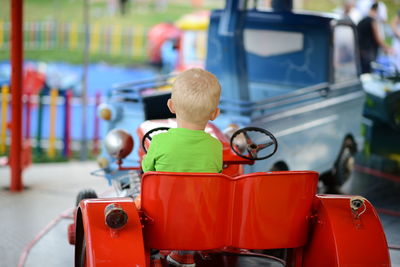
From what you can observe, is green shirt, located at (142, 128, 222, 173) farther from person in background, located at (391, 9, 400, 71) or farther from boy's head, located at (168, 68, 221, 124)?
person in background, located at (391, 9, 400, 71)

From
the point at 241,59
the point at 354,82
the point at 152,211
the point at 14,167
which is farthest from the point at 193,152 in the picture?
the point at 354,82

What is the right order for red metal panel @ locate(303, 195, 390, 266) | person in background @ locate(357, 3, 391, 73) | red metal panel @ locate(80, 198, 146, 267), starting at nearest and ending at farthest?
red metal panel @ locate(80, 198, 146, 267)
red metal panel @ locate(303, 195, 390, 266)
person in background @ locate(357, 3, 391, 73)

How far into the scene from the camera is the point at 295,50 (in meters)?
6.20

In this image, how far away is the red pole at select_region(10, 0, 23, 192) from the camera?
5434 mm

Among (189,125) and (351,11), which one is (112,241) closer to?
(189,125)

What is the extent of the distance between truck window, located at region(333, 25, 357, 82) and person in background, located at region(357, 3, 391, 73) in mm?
868

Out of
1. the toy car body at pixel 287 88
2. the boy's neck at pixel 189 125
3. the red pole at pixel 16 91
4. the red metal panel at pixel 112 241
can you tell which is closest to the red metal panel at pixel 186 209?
the red metal panel at pixel 112 241

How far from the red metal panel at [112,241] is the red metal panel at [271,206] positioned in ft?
1.52

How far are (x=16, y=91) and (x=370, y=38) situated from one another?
4.36 metres

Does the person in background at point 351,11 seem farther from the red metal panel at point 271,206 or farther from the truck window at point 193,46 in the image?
the red metal panel at point 271,206

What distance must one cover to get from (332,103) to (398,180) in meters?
1.31

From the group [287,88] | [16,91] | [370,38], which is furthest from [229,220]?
Result: [370,38]

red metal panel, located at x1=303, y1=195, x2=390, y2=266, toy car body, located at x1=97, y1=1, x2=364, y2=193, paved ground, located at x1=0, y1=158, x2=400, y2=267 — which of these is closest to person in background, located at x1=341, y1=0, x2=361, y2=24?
toy car body, located at x1=97, y1=1, x2=364, y2=193

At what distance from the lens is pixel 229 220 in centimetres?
277
